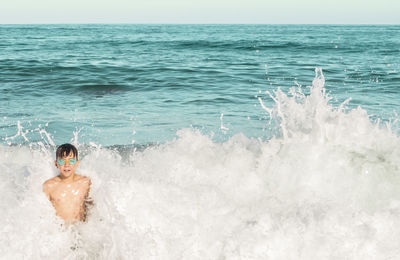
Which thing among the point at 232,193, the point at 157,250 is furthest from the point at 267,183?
the point at 157,250

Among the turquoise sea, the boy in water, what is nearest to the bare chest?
the boy in water

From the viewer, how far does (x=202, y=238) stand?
3.52 m

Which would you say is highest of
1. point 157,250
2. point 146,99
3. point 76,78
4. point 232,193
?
point 76,78

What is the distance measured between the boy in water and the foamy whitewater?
0.24ft

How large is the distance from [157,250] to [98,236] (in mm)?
588

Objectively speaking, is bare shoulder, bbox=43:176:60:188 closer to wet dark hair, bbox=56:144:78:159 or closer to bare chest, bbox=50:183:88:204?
bare chest, bbox=50:183:88:204

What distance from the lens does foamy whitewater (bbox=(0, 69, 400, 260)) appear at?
135 inches

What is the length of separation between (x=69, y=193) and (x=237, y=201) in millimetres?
1625

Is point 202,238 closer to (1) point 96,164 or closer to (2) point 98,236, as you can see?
(2) point 98,236

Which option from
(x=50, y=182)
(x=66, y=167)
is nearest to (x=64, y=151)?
(x=66, y=167)

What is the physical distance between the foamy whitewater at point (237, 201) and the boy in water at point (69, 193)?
0.07 m

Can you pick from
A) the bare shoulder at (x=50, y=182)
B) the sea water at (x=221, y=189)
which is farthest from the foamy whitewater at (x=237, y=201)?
the bare shoulder at (x=50, y=182)

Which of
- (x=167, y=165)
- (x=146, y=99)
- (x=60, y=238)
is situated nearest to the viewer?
(x=60, y=238)

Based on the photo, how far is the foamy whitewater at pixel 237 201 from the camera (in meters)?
3.44
